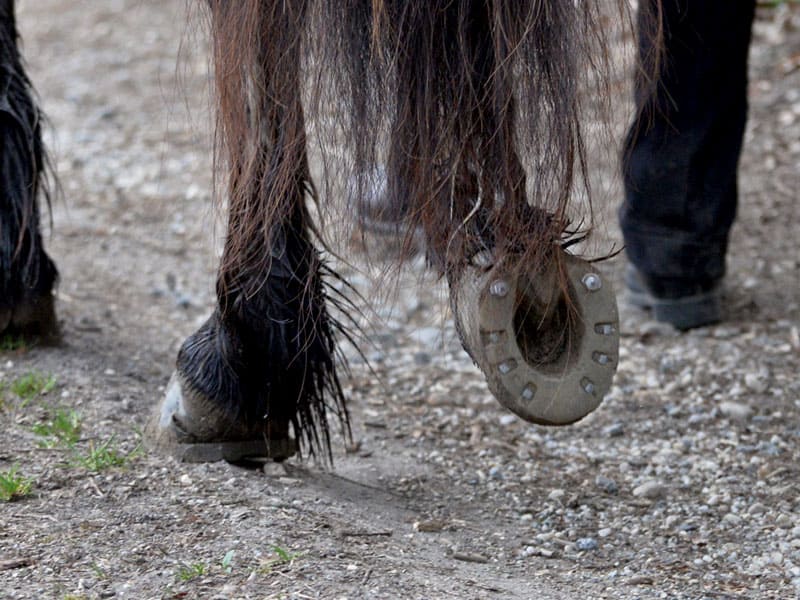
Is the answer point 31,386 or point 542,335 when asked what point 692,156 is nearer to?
point 542,335

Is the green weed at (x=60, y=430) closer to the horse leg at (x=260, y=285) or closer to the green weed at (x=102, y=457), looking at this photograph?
the green weed at (x=102, y=457)

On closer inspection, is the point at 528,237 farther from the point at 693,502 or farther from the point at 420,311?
the point at 420,311

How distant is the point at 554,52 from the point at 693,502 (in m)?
0.90

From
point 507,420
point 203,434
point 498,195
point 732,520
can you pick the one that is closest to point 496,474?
point 507,420

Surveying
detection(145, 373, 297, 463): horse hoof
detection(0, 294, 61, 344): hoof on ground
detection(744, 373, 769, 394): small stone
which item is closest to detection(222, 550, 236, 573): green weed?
detection(145, 373, 297, 463): horse hoof

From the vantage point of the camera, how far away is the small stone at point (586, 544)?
1803 mm

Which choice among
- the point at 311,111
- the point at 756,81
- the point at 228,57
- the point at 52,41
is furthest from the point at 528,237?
the point at 52,41

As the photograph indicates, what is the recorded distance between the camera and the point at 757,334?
2.71m

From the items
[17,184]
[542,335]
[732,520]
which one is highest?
[17,184]

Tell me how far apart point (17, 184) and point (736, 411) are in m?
1.45

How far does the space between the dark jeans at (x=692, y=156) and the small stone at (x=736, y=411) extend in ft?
1.61

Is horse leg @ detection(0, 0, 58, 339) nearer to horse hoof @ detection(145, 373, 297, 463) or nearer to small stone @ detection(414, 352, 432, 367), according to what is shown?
horse hoof @ detection(145, 373, 297, 463)

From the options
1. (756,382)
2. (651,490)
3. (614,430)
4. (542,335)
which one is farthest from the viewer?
(756,382)

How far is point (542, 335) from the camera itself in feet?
5.42
